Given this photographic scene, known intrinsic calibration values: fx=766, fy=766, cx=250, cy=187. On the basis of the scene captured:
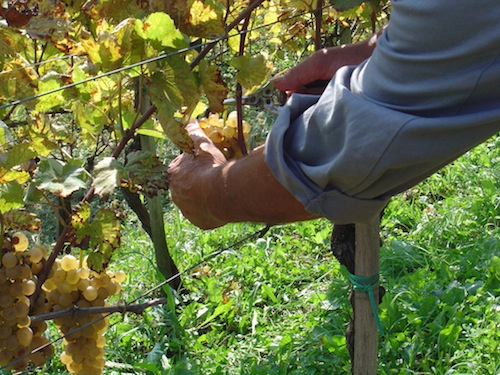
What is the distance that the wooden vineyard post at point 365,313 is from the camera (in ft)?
6.90

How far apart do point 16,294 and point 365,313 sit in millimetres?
1089

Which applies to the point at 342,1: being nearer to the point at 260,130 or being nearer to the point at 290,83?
the point at 290,83

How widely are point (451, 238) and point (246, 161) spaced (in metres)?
2.52

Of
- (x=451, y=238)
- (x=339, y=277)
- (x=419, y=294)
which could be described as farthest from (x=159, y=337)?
(x=451, y=238)

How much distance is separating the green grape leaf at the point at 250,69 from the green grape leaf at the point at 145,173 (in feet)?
1.07

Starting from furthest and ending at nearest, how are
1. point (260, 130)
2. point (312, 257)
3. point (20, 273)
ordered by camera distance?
1. point (260, 130)
2. point (312, 257)
3. point (20, 273)

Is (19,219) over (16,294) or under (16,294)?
over

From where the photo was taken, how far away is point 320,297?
3.42m

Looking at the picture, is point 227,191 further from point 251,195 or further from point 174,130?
point 174,130

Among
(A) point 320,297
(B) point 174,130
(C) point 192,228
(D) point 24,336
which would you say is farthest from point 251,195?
(C) point 192,228

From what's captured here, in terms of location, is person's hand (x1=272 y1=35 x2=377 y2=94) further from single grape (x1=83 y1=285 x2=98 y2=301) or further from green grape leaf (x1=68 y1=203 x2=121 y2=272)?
single grape (x1=83 y1=285 x2=98 y2=301)

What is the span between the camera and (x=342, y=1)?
180 cm

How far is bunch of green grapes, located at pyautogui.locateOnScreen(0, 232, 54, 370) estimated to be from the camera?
4.71ft

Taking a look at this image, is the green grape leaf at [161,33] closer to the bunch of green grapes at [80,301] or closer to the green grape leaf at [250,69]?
the green grape leaf at [250,69]
